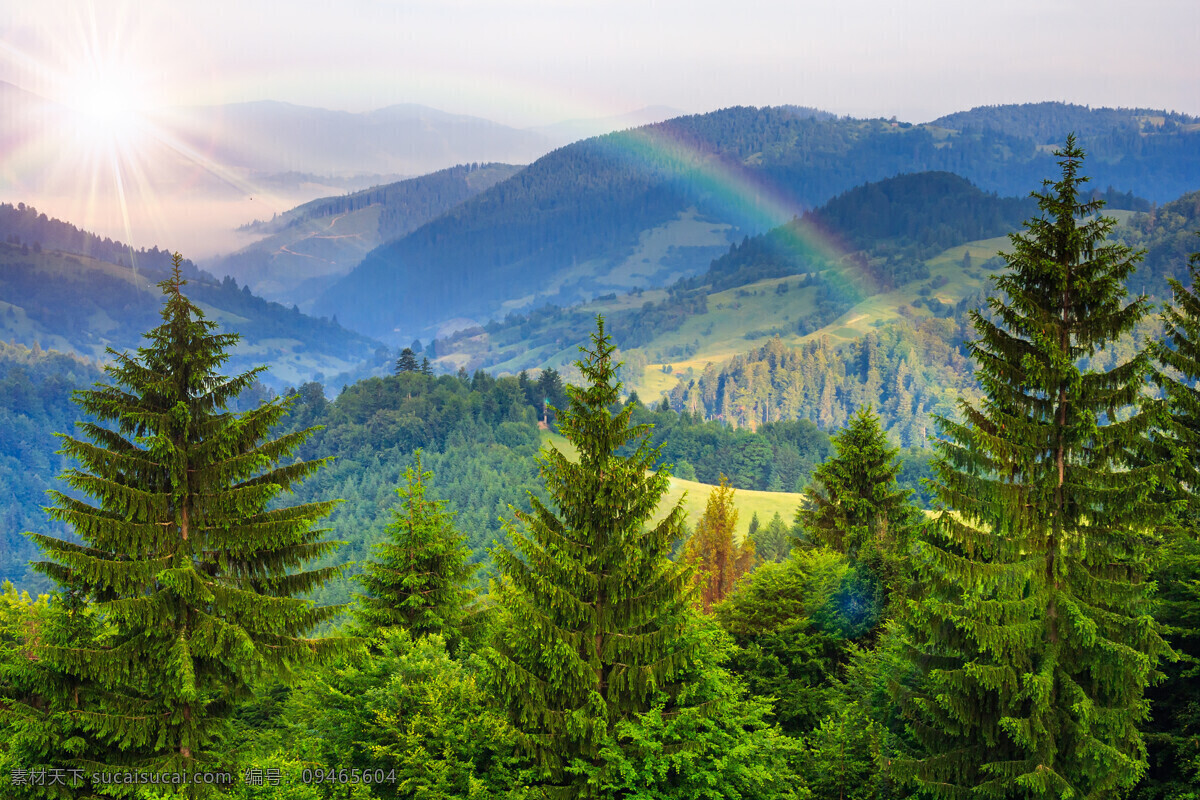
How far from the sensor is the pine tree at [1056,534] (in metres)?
17.5

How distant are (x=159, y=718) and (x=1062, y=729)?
1886cm

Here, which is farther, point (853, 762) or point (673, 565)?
point (853, 762)

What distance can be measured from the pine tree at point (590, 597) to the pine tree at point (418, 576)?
10708 millimetres

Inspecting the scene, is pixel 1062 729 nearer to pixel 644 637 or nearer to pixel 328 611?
pixel 644 637

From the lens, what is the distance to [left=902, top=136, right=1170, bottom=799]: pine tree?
687 inches

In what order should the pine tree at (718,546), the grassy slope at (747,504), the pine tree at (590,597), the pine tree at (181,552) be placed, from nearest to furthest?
the pine tree at (181,552) → the pine tree at (590,597) → the pine tree at (718,546) → the grassy slope at (747,504)

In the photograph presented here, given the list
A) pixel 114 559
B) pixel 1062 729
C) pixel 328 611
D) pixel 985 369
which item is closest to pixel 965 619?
pixel 1062 729

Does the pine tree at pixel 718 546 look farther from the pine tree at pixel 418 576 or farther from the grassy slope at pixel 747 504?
the grassy slope at pixel 747 504

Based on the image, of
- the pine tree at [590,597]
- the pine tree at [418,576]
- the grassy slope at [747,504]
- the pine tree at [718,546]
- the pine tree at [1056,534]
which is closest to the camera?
the pine tree at [1056,534]

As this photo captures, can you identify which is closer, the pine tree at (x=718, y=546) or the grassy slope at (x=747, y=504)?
the pine tree at (x=718, y=546)

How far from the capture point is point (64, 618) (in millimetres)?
19500

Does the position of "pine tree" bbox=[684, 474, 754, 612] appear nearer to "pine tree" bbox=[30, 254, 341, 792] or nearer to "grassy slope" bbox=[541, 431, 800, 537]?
"pine tree" bbox=[30, 254, 341, 792]

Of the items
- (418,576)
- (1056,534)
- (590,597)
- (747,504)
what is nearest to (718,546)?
(418,576)

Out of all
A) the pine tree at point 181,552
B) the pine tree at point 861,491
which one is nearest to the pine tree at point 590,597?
the pine tree at point 181,552
